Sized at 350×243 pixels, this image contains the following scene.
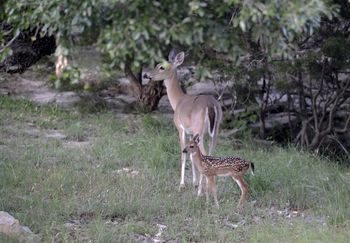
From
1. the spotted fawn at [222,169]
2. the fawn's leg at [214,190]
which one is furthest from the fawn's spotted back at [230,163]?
the fawn's leg at [214,190]

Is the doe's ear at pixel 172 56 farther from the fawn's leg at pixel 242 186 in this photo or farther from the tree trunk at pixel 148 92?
the tree trunk at pixel 148 92

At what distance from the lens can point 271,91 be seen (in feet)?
40.7

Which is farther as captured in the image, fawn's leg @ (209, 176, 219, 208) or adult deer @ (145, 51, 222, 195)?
adult deer @ (145, 51, 222, 195)

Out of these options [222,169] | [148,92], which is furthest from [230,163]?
[148,92]

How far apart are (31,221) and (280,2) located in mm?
4009

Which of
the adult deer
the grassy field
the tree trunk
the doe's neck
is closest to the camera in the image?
the grassy field

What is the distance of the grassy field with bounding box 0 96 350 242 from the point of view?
22.1 feet

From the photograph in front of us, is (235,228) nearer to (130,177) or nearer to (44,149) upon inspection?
(130,177)

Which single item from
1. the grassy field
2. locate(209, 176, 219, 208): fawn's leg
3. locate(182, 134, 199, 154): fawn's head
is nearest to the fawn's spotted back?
locate(209, 176, 219, 208): fawn's leg

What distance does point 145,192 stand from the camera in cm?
788

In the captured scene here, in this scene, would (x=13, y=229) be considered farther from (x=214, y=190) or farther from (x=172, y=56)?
(x=172, y=56)

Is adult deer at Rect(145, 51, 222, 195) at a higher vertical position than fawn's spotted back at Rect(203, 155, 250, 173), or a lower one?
higher

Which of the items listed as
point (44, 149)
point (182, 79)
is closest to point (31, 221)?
point (44, 149)

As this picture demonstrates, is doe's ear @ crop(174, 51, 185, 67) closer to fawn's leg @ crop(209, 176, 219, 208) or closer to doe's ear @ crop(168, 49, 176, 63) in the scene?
doe's ear @ crop(168, 49, 176, 63)
